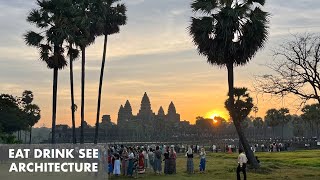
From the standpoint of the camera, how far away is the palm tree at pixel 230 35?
28703 mm

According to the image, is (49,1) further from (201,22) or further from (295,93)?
(295,93)

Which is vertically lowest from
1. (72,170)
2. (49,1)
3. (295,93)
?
(72,170)

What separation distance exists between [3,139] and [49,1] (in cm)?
2236

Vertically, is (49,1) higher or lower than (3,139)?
higher

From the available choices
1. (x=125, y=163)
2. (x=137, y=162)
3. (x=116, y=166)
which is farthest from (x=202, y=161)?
(x=116, y=166)

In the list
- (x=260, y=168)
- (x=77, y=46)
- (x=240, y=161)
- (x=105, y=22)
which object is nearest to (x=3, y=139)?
(x=105, y=22)

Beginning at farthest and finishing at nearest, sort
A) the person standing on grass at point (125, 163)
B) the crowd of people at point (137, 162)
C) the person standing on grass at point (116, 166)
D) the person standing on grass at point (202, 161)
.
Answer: the person standing on grass at point (202, 161) < the person standing on grass at point (125, 163) < the crowd of people at point (137, 162) < the person standing on grass at point (116, 166)

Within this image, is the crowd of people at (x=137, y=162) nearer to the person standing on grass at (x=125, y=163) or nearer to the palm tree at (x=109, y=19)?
the person standing on grass at (x=125, y=163)

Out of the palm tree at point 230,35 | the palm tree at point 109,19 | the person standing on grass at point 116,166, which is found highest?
the palm tree at point 109,19

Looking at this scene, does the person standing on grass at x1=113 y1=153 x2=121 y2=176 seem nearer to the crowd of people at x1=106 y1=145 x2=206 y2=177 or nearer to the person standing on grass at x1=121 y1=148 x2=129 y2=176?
the crowd of people at x1=106 y1=145 x2=206 y2=177

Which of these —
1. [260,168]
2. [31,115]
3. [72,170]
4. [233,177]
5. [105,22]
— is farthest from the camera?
[31,115]

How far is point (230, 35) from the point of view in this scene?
2875 cm

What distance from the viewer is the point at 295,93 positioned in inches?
869

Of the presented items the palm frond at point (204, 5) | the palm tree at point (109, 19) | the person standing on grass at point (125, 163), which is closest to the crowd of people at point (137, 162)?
the person standing on grass at point (125, 163)
